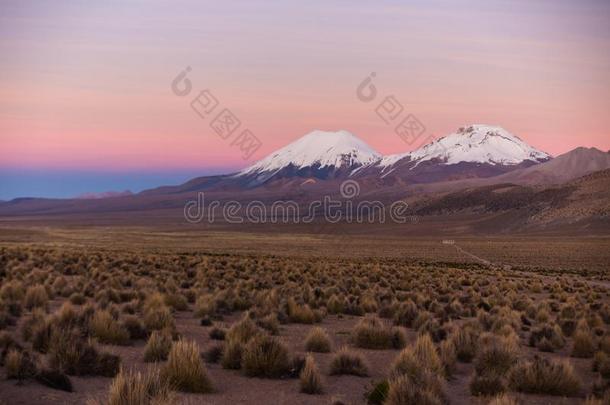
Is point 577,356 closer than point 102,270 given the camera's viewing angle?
Yes

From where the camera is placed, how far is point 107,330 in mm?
10664

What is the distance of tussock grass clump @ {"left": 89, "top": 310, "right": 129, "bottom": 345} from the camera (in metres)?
10.6

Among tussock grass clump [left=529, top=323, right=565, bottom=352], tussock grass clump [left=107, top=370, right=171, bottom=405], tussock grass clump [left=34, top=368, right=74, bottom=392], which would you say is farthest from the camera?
tussock grass clump [left=529, top=323, right=565, bottom=352]

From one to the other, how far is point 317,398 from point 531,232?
93.3m

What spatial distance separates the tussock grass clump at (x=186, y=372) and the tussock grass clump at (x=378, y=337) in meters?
4.18

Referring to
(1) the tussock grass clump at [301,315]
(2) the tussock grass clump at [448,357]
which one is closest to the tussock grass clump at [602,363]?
(2) the tussock grass clump at [448,357]

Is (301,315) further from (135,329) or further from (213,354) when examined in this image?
(213,354)

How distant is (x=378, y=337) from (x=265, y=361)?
3.24 metres

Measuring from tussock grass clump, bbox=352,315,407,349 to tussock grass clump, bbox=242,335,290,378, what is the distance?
275 centimetres

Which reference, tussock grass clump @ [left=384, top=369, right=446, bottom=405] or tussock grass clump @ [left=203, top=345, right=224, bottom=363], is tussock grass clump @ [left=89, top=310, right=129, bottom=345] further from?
tussock grass clump @ [left=384, top=369, right=446, bottom=405]

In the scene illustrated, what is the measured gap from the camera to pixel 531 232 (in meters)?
95.4

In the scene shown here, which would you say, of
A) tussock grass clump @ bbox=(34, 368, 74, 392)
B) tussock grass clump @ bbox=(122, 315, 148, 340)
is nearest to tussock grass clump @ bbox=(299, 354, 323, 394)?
tussock grass clump @ bbox=(34, 368, 74, 392)

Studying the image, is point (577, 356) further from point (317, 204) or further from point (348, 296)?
point (317, 204)

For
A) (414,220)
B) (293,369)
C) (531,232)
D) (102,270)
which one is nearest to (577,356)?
(293,369)
